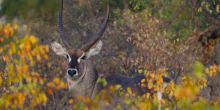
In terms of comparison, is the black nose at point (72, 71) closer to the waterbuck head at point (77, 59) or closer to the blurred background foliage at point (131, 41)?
the waterbuck head at point (77, 59)

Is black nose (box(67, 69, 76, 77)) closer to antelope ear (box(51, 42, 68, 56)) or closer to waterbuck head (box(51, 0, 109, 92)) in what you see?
waterbuck head (box(51, 0, 109, 92))

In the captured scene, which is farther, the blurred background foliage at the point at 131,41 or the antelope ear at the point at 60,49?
the antelope ear at the point at 60,49

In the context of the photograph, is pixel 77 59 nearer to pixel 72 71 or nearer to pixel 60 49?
pixel 72 71

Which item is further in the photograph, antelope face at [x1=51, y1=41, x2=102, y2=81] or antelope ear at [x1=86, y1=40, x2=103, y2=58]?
antelope ear at [x1=86, y1=40, x2=103, y2=58]

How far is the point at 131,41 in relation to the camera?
1808cm

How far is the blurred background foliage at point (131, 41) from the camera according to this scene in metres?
8.06

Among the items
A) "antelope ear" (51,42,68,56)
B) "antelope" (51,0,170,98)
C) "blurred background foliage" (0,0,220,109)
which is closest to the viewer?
"blurred background foliage" (0,0,220,109)

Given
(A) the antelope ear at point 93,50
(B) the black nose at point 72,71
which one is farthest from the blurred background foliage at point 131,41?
(A) the antelope ear at point 93,50

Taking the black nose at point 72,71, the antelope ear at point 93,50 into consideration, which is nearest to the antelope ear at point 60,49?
the antelope ear at point 93,50

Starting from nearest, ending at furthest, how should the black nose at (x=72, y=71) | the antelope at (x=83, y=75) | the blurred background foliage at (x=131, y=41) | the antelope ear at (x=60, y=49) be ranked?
1. the blurred background foliage at (x=131, y=41)
2. the black nose at (x=72, y=71)
3. the antelope at (x=83, y=75)
4. the antelope ear at (x=60, y=49)

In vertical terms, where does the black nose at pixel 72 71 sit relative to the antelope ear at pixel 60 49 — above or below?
below

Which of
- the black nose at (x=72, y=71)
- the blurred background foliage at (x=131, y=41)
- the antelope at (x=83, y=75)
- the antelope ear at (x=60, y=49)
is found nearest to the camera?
the blurred background foliage at (x=131, y=41)

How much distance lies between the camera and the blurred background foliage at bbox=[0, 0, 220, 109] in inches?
317

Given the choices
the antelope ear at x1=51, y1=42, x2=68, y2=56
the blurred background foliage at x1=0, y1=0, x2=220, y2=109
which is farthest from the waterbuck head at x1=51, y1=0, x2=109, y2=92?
the blurred background foliage at x1=0, y1=0, x2=220, y2=109
